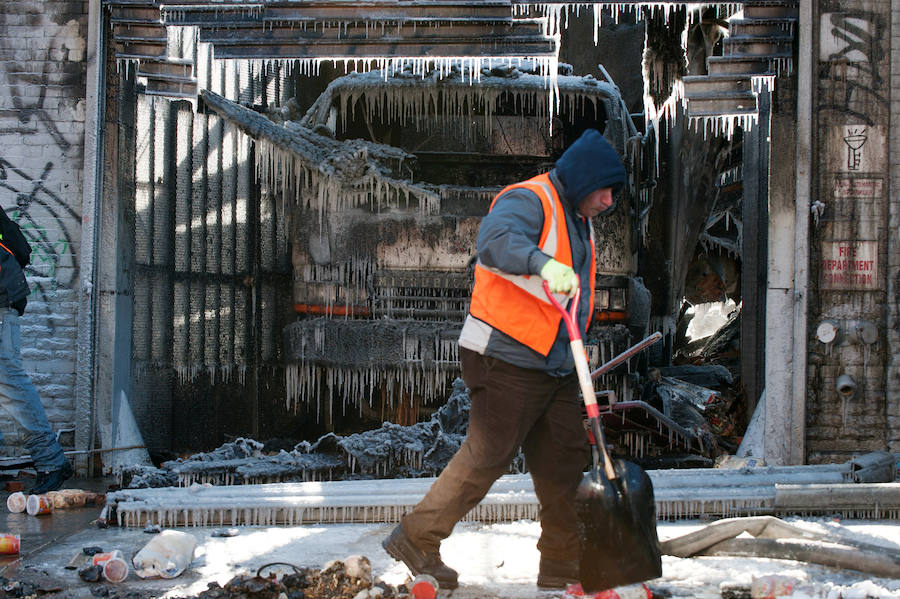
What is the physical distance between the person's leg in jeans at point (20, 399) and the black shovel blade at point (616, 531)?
3.65m

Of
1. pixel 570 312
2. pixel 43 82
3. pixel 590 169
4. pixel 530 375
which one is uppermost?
pixel 43 82

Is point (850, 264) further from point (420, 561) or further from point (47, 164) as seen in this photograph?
point (47, 164)

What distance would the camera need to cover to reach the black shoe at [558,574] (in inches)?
144

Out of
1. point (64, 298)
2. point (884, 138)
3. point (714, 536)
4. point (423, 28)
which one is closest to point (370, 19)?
point (423, 28)

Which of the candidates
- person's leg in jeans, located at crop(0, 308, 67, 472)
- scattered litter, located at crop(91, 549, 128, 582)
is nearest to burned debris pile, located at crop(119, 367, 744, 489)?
person's leg in jeans, located at crop(0, 308, 67, 472)

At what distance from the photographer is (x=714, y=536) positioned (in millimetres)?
4082

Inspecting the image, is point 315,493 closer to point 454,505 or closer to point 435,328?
point 454,505

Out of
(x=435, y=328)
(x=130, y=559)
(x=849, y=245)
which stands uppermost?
(x=849, y=245)

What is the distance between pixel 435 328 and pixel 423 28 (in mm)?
2318

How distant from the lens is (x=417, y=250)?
7.57 m

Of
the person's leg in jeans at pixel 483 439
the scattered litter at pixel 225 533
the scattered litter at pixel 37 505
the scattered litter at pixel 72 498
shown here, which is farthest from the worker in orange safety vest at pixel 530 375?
the scattered litter at pixel 72 498

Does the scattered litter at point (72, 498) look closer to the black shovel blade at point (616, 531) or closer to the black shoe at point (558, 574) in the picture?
the black shoe at point (558, 574)

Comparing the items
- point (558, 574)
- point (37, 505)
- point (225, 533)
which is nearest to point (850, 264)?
point (558, 574)

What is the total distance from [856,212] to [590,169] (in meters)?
3.56
